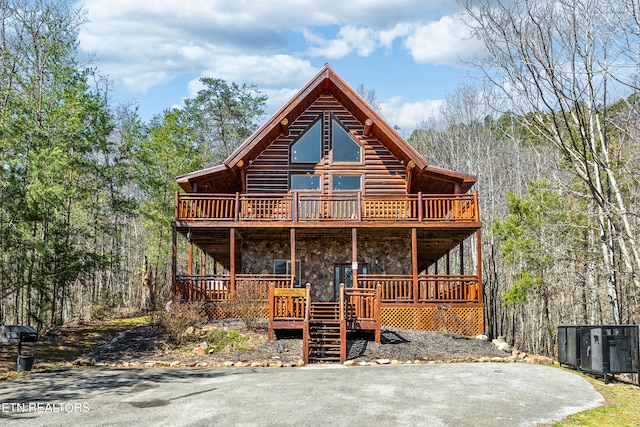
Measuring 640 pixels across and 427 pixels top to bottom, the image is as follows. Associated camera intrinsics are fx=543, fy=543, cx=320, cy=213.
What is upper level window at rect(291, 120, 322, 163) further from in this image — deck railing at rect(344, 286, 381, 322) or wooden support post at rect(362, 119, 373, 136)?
deck railing at rect(344, 286, 381, 322)

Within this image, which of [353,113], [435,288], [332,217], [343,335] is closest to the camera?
[343,335]

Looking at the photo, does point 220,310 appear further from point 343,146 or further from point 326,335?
point 343,146

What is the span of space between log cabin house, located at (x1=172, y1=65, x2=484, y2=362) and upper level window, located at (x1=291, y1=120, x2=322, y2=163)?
40 mm

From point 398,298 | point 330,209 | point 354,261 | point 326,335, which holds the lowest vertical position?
point 326,335

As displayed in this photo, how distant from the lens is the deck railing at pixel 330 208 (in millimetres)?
18906

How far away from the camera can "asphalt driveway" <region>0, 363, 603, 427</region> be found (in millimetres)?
8203

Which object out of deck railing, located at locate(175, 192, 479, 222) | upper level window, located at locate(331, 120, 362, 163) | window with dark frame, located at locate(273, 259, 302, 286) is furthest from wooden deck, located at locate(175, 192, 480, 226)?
upper level window, located at locate(331, 120, 362, 163)

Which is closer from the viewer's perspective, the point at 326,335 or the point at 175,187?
the point at 326,335

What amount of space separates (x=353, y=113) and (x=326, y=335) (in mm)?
9756

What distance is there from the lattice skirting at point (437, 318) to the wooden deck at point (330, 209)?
9.79 ft

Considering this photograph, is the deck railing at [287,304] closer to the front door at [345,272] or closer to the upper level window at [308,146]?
the front door at [345,272]

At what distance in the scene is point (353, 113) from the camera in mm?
21656

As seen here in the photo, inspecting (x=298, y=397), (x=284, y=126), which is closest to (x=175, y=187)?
(x=284, y=126)

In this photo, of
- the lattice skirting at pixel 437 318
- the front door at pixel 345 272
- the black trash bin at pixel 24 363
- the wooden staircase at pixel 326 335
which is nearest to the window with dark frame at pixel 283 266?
the front door at pixel 345 272
